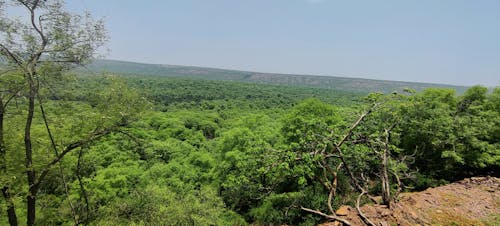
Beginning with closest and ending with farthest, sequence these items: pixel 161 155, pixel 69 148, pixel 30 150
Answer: pixel 30 150 < pixel 69 148 < pixel 161 155

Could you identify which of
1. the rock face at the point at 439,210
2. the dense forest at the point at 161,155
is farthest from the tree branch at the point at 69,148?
the rock face at the point at 439,210

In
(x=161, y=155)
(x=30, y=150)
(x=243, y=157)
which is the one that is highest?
(x=30, y=150)

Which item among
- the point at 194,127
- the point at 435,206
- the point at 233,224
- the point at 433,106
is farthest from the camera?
the point at 194,127

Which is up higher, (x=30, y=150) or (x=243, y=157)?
(x=30, y=150)

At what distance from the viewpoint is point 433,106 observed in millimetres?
17797

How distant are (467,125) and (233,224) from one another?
15.1 meters

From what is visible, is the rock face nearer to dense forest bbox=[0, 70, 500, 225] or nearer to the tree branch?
dense forest bbox=[0, 70, 500, 225]

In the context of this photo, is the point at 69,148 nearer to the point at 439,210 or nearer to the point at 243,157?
the point at 243,157

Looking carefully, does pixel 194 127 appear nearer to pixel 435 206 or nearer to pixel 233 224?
pixel 233 224

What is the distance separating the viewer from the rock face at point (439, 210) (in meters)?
7.04

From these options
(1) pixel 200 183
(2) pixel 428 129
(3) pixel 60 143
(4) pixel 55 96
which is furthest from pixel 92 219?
(2) pixel 428 129

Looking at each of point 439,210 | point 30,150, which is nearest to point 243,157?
point 439,210

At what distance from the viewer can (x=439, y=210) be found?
7.80 metres

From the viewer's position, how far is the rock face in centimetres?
704
